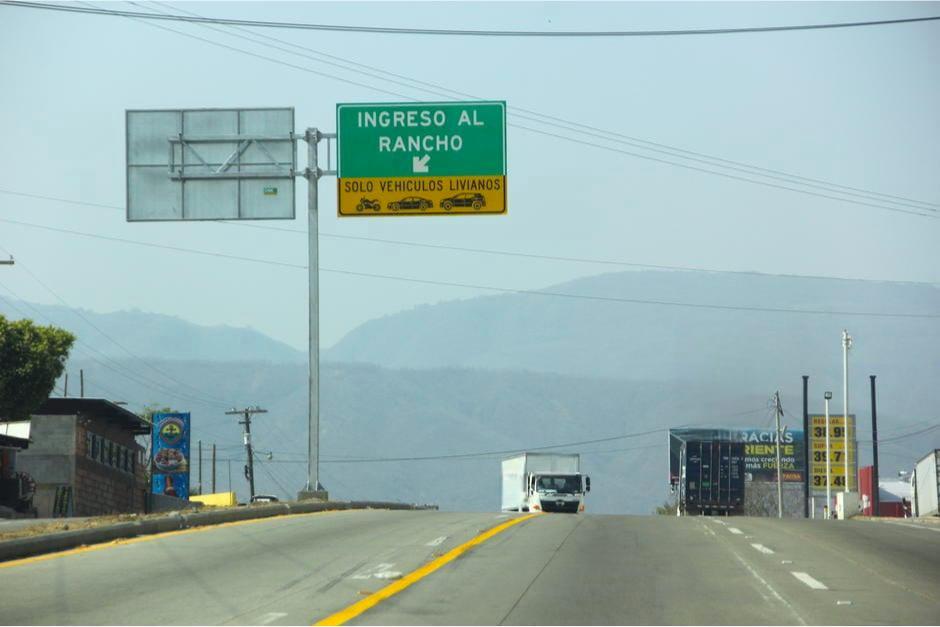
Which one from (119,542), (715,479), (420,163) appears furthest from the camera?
(715,479)

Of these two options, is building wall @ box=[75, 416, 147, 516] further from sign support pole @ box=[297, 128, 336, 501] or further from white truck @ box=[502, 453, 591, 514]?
sign support pole @ box=[297, 128, 336, 501]

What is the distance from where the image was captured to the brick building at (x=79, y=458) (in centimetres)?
6034

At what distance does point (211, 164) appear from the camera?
107 ft

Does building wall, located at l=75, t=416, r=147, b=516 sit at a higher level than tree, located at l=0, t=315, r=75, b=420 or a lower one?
lower

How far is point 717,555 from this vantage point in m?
17.3

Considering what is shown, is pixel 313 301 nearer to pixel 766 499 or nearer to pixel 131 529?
pixel 131 529

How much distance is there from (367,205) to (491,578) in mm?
17504

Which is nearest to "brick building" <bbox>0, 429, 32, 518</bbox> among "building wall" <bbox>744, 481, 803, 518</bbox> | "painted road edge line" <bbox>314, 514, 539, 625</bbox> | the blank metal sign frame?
the blank metal sign frame

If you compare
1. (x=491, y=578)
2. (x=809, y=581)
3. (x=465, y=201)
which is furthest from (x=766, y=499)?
(x=491, y=578)

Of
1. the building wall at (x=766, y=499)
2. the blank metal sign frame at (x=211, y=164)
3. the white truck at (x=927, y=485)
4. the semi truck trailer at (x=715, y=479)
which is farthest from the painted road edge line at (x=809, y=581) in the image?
the building wall at (x=766, y=499)

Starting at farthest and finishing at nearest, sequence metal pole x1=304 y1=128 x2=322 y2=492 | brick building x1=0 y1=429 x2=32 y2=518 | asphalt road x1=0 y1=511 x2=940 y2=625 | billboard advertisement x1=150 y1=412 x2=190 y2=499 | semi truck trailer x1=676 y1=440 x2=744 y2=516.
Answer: semi truck trailer x1=676 y1=440 x2=744 y2=516 → billboard advertisement x1=150 y1=412 x2=190 y2=499 → brick building x1=0 y1=429 x2=32 y2=518 → metal pole x1=304 y1=128 x2=322 y2=492 → asphalt road x1=0 y1=511 x2=940 y2=625

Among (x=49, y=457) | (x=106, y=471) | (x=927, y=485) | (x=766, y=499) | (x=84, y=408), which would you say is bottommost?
(x=766, y=499)

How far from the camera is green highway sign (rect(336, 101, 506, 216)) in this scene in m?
30.6

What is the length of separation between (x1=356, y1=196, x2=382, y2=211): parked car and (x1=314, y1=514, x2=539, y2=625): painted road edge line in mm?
12373
